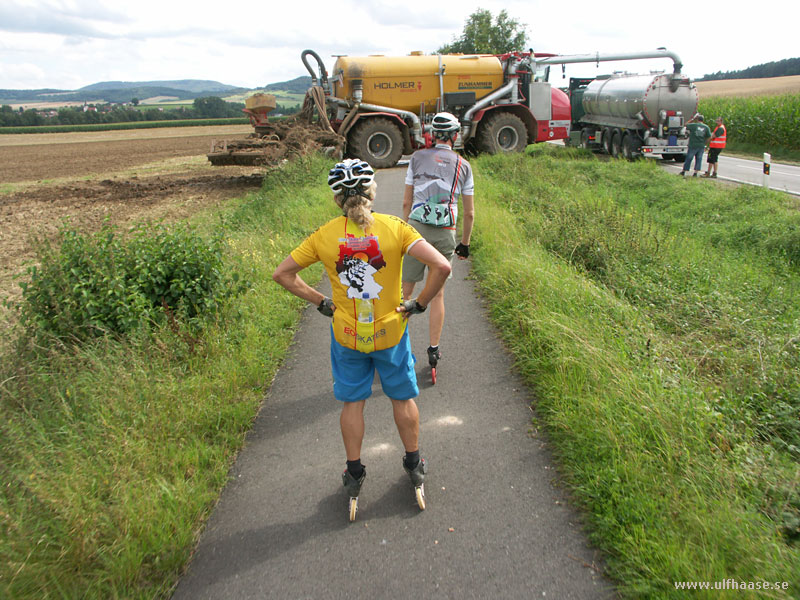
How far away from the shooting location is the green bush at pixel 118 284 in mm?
4809

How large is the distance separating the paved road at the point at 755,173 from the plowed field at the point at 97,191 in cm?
1396

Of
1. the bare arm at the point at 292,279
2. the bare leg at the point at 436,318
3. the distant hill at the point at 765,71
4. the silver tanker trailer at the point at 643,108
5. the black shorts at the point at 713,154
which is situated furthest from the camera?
the distant hill at the point at 765,71

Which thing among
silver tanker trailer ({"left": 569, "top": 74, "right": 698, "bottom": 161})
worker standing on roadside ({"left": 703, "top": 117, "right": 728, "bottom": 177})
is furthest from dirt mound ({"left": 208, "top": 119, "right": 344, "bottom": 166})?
worker standing on roadside ({"left": 703, "top": 117, "right": 728, "bottom": 177})

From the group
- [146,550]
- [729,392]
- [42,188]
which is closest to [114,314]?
[146,550]

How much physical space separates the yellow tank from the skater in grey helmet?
1611 centimetres

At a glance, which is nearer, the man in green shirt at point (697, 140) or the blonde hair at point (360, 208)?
the blonde hair at point (360, 208)

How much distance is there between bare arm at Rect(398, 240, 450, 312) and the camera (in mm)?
2889

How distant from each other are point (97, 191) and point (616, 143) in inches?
708

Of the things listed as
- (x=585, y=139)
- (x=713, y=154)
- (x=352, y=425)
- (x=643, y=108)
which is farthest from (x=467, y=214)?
(x=585, y=139)

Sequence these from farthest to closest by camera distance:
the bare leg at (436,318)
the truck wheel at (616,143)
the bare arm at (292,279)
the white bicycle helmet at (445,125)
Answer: the truck wheel at (616,143), the bare leg at (436,318), the white bicycle helmet at (445,125), the bare arm at (292,279)

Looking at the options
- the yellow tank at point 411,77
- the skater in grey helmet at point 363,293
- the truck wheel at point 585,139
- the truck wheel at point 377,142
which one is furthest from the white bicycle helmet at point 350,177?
the truck wheel at point 585,139

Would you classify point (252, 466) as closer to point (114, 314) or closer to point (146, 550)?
point (146, 550)

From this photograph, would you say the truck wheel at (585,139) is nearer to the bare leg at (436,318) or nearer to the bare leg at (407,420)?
the bare leg at (436,318)

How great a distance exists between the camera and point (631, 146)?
20.0 meters
